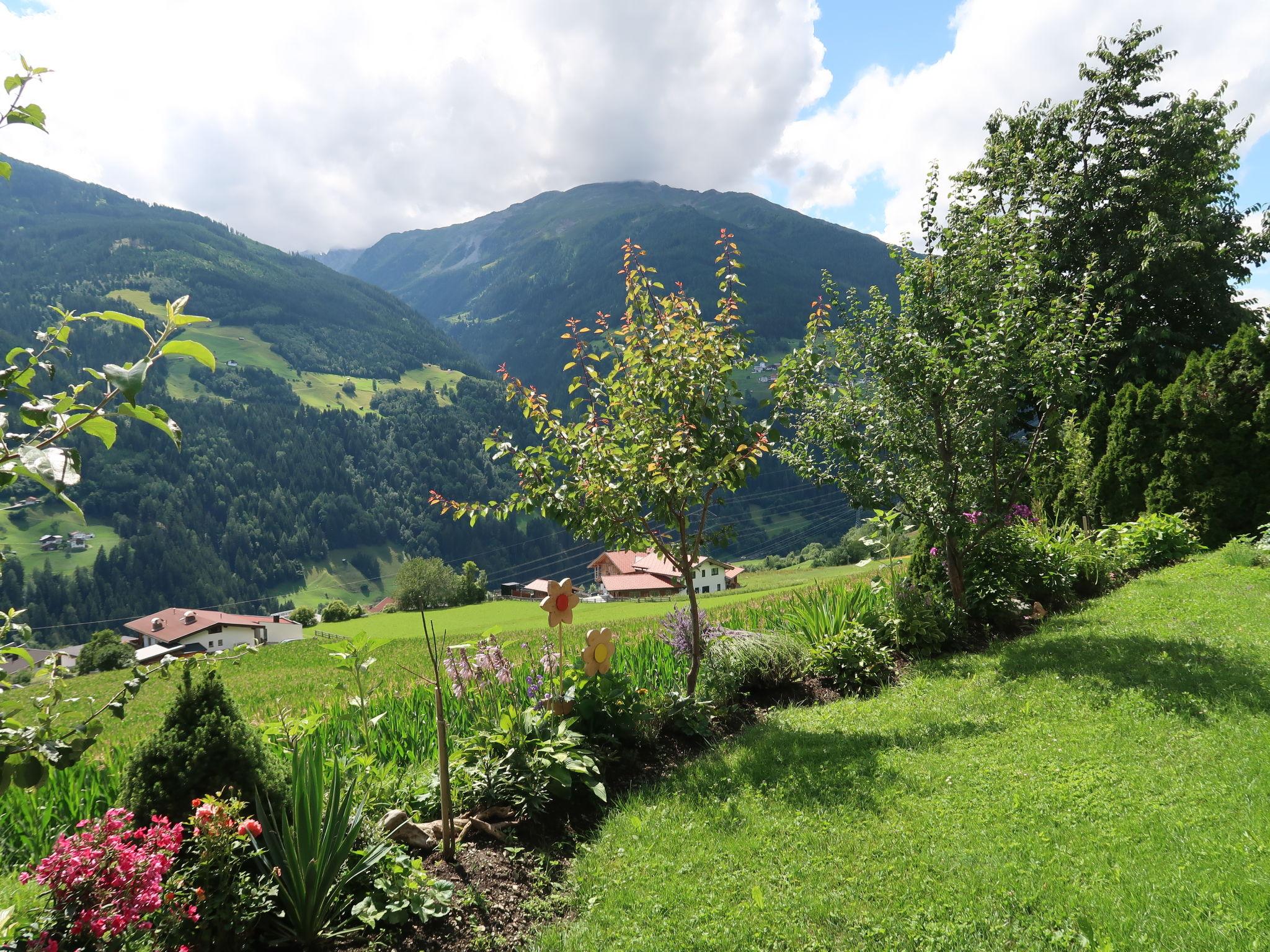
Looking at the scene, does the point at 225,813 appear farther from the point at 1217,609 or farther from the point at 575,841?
the point at 1217,609

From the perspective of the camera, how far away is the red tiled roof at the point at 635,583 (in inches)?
2537

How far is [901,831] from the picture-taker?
4234 millimetres

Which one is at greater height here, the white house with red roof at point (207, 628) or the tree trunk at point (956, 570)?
the tree trunk at point (956, 570)

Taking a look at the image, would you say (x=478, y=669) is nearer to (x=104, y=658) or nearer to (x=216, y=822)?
(x=216, y=822)

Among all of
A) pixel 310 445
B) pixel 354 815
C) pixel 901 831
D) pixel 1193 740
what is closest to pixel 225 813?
pixel 354 815

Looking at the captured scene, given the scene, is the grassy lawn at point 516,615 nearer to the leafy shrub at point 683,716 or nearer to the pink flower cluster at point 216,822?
the leafy shrub at point 683,716

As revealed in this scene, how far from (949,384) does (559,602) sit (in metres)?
5.49

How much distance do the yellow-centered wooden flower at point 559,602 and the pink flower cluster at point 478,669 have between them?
532 mm

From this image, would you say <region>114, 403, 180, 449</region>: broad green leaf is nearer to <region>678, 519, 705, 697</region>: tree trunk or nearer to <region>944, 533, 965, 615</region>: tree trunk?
<region>678, 519, 705, 697</region>: tree trunk

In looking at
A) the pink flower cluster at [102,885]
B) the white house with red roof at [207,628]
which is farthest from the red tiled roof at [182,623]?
the pink flower cluster at [102,885]

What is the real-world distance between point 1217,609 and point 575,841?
7.74 meters

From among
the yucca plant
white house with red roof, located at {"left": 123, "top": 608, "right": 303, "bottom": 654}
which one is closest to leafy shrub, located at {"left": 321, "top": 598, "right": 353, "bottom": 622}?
white house with red roof, located at {"left": 123, "top": 608, "right": 303, "bottom": 654}

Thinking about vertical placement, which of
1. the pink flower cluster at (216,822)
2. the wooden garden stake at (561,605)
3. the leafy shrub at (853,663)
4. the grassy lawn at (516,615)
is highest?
the wooden garden stake at (561,605)

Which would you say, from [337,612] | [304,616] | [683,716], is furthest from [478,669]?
[304,616]
